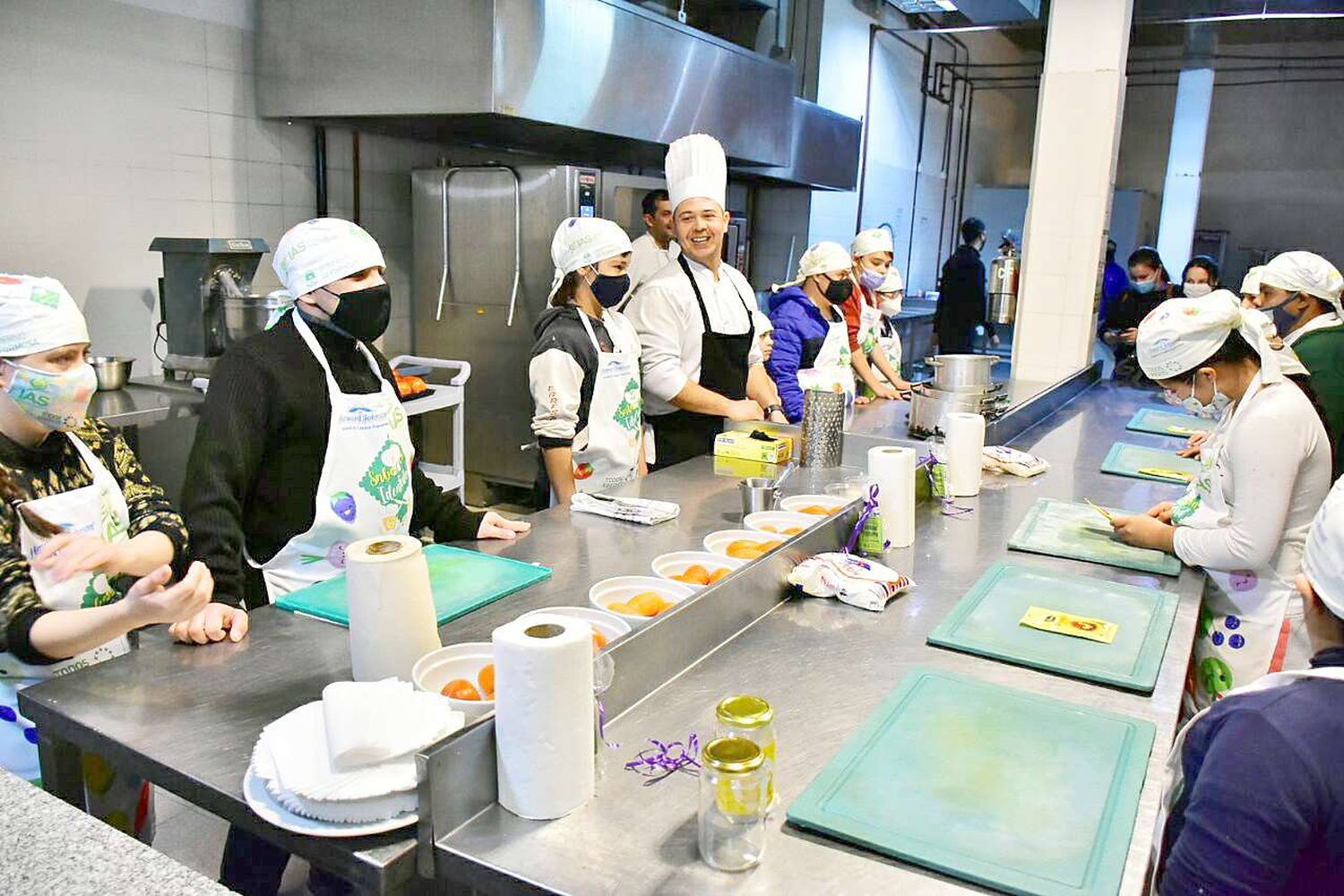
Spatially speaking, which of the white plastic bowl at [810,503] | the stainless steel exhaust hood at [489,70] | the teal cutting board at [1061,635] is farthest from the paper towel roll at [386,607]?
the stainless steel exhaust hood at [489,70]

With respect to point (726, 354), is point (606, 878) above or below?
below

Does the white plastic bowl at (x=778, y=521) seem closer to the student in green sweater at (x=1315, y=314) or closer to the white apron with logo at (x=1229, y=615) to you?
the white apron with logo at (x=1229, y=615)

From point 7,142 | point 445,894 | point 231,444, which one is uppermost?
point 7,142

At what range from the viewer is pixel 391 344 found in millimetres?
5090

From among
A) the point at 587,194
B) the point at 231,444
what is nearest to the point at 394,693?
the point at 231,444

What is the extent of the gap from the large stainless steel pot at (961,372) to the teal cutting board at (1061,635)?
4.54 feet

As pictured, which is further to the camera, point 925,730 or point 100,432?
point 100,432

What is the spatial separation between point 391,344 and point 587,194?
4.26ft

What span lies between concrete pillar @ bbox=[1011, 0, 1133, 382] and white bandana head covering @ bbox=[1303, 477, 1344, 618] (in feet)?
13.5

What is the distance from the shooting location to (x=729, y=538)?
2105 millimetres

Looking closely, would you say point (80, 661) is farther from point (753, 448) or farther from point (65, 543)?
point (753, 448)

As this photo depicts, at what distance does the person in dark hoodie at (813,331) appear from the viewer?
4059mm

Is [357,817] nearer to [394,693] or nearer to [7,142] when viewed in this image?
[394,693]

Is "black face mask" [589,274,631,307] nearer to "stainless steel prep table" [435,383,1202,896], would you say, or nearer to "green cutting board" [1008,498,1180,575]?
"stainless steel prep table" [435,383,1202,896]
